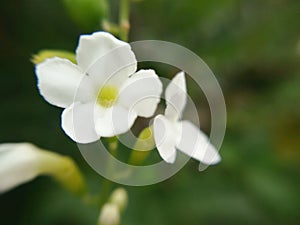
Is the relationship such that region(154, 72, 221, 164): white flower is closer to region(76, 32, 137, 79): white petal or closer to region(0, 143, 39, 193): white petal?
region(76, 32, 137, 79): white petal

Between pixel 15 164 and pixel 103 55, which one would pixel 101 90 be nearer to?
pixel 103 55

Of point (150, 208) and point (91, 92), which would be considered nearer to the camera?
point (91, 92)

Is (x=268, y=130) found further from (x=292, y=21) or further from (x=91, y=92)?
(x=91, y=92)

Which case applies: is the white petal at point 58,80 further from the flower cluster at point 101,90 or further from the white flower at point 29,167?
the white flower at point 29,167

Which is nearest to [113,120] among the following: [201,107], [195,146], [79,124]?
[79,124]

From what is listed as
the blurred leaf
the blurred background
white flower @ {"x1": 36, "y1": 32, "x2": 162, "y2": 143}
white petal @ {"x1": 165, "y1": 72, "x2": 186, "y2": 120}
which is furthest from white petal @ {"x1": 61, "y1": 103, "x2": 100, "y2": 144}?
the blurred background

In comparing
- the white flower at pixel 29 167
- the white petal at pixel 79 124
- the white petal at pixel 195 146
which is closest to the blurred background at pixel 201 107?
the white flower at pixel 29 167

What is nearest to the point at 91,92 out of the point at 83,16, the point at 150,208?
the point at 83,16
